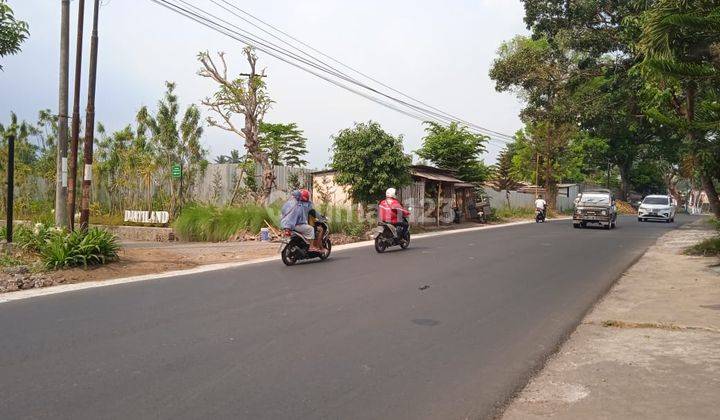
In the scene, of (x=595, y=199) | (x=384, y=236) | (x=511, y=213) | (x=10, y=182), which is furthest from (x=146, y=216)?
(x=511, y=213)

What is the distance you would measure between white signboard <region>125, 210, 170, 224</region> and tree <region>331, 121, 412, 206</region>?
6.96 meters

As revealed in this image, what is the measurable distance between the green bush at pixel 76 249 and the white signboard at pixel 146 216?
30.1ft

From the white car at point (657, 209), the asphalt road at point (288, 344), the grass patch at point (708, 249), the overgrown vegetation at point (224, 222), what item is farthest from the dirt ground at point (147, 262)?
the white car at point (657, 209)

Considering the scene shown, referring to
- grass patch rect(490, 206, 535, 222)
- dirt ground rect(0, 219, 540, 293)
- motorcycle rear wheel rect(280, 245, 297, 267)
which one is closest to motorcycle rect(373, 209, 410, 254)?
dirt ground rect(0, 219, 540, 293)

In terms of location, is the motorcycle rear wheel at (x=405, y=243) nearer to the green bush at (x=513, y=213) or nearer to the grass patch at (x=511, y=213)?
the grass patch at (x=511, y=213)

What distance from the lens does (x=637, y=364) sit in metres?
5.35

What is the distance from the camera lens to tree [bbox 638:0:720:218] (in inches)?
337

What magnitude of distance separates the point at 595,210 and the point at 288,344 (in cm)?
2345

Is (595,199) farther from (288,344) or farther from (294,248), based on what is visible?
(288,344)

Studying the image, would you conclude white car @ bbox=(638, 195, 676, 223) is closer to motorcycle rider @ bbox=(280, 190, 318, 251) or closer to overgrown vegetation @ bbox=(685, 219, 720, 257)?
overgrown vegetation @ bbox=(685, 219, 720, 257)

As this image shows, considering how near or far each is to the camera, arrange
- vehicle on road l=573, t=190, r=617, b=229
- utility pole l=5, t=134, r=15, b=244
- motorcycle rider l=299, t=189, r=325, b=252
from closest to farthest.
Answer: utility pole l=5, t=134, r=15, b=244, motorcycle rider l=299, t=189, r=325, b=252, vehicle on road l=573, t=190, r=617, b=229

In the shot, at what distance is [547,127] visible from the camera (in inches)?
1741

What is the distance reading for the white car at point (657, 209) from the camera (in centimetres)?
3506

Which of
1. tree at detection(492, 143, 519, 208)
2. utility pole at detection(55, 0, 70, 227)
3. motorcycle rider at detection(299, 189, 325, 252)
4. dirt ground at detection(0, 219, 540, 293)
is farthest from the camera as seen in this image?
tree at detection(492, 143, 519, 208)
